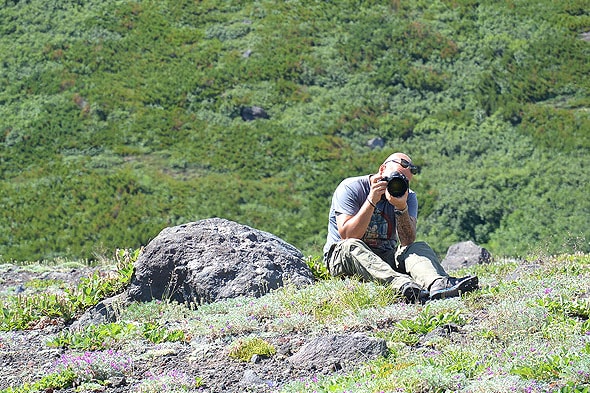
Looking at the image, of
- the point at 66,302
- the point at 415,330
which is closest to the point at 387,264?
the point at 415,330

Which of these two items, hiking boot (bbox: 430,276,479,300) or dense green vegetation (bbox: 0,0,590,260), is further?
dense green vegetation (bbox: 0,0,590,260)

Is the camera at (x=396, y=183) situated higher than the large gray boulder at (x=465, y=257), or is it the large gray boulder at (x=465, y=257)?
the camera at (x=396, y=183)

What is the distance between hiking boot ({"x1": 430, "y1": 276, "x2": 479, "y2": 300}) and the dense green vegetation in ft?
49.8

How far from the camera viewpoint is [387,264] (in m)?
8.00

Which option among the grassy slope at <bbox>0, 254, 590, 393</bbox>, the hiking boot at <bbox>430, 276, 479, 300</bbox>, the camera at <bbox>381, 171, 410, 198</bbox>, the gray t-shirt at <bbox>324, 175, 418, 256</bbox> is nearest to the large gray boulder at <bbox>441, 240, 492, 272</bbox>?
the grassy slope at <bbox>0, 254, 590, 393</bbox>

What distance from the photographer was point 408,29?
3956 centimetres

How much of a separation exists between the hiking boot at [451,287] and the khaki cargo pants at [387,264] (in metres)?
0.12

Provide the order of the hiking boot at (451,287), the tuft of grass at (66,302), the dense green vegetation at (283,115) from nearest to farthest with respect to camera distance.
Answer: the hiking boot at (451,287), the tuft of grass at (66,302), the dense green vegetation at (283,115)

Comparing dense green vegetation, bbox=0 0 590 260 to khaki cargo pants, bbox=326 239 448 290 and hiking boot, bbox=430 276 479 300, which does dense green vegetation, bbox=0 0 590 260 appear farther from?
hiking boot, bbox=430 276 479 300

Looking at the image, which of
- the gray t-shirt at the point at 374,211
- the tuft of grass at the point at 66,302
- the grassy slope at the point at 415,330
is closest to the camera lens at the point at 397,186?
the gray t-shirt at the point at 374,211

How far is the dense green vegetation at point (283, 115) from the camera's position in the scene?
26969mm

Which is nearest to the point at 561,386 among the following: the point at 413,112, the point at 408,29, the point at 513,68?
the point at 413,112

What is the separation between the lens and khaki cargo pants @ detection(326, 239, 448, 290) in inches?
305

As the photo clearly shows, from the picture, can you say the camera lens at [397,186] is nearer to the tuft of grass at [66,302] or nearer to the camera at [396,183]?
the camera at [396,183]
